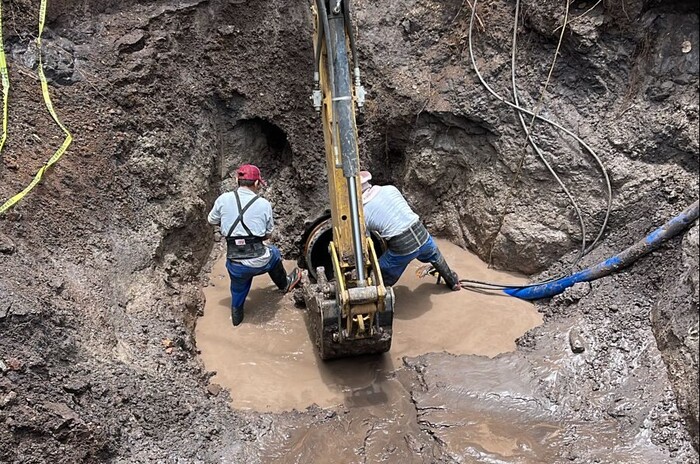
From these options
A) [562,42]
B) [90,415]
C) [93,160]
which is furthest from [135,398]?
[562,42]

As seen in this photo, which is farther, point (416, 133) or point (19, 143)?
point (416, 133)

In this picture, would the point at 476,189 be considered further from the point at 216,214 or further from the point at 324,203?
the point at 216,214

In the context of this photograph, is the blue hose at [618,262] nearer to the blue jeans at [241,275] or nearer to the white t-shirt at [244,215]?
the blue jeans at [241,275]

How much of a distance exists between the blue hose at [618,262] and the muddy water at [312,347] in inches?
6.4

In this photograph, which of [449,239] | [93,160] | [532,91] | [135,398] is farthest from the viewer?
[449,239]

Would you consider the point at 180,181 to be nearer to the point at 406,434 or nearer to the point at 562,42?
the point at 406,434

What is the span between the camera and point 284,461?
395 centimetres

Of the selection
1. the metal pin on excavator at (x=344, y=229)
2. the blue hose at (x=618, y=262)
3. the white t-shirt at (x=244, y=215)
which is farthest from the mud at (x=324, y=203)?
the white t-shirt at (x=244, y=215)

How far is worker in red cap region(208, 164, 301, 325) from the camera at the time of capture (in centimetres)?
505

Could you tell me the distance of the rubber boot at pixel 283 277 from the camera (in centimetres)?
566

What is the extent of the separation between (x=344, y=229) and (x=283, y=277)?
5.58 ft

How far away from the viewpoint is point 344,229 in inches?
169

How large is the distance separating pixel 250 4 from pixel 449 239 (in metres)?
3.56

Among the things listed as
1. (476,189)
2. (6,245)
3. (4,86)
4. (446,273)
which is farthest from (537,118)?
(4,86)
